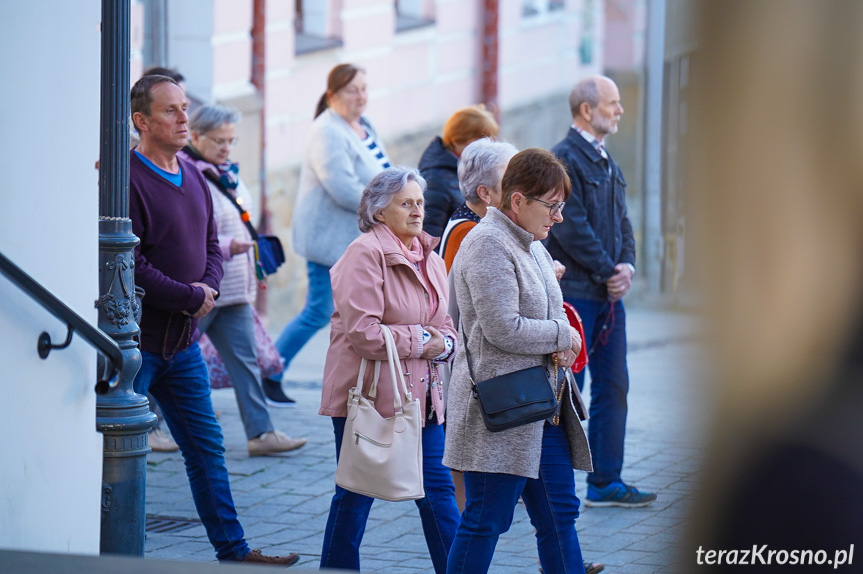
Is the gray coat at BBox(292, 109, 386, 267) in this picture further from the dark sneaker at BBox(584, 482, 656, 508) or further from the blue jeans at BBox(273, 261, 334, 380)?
the dark sneaker at BBox(584, 482, 656, 508)

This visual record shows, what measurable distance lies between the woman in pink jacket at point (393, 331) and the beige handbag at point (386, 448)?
0.26 ft

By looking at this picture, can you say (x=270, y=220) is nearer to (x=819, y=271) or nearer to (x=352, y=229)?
(x=352, y=229)

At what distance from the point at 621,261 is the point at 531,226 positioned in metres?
2.02

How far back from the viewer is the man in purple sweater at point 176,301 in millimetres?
4684

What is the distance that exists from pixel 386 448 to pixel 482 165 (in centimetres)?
135

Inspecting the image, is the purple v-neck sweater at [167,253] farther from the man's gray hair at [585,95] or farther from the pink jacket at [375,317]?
the man's gray hair at [585,95]

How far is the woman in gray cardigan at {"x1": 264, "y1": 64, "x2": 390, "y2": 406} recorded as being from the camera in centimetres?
728

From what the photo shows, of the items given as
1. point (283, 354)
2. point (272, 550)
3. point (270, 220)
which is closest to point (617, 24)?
point (270, 220)

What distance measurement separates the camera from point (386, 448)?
408 cm

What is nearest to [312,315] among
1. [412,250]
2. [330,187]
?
[330,187]

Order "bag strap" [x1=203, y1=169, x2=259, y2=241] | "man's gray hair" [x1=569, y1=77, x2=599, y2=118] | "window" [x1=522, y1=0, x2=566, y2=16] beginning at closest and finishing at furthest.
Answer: "man's gray hair" [x1=569, y1=77, x2=599, y2=118], "bag strap" [x1=203, y1=169, x2=259, y2=241], "window" [x1=522, y1=0, x2=566, y2=16]

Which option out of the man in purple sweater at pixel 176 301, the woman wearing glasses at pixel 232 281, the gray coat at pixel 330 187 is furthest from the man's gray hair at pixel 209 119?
the man in purple sweater at pixel 176 301

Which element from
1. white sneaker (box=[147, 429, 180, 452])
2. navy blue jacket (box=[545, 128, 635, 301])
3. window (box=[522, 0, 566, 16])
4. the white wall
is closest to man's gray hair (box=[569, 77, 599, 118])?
navy blue jacket (box=[545, 128, 635, 301])

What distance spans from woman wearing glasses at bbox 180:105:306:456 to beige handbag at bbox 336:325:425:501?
2.41 metres
